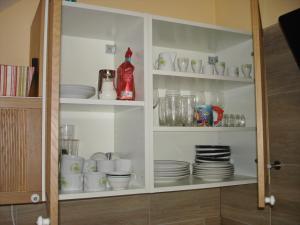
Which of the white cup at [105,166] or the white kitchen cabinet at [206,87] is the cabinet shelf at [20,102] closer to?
the white cup at [105,166]

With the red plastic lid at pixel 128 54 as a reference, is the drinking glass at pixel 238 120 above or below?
below

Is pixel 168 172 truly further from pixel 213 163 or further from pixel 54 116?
pixel 54 116

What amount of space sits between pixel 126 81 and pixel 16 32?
572 mm

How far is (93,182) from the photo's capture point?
4.02ft

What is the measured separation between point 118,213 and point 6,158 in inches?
25.1

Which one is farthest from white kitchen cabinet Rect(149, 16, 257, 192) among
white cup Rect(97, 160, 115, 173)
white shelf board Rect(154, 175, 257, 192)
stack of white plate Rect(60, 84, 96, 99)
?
stack of white plate Rect(60, 84, 96, 99)

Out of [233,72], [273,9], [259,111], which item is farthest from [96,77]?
[273,9]

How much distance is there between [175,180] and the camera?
144 centimetres

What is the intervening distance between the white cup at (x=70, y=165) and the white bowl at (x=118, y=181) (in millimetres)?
136

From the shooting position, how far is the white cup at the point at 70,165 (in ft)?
4.00

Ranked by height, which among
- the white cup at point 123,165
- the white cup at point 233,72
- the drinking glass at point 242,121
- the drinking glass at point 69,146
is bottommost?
the white cup at point 123,165

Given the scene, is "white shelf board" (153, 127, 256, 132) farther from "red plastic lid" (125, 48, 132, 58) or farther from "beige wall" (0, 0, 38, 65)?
"beige wall" (0, 0, 38, 65)

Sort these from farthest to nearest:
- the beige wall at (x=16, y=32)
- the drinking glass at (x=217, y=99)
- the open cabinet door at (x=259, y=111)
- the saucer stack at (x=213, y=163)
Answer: the drinking glass at (x=217, y=99)
the saucer stack at (x=213, y=163)
the beige wall at (x=16, y=32)
the open cabinet door at (x=259, y=111)

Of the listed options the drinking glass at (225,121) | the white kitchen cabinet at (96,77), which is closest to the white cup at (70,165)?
the white kitchen cabinet at (96,77)
